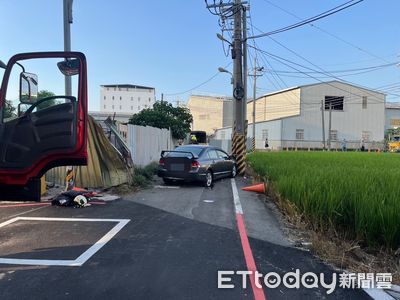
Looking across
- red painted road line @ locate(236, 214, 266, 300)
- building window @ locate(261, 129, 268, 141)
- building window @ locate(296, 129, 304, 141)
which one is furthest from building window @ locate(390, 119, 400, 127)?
red painted road line @ locate(236, 214, 266, 300)

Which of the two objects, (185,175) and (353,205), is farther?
(185,175)

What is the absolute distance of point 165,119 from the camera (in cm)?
3428

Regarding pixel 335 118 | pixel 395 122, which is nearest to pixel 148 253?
pixel 335 118

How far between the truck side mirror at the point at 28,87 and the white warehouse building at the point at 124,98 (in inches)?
4079

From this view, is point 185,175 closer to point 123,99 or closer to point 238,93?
point 238,93

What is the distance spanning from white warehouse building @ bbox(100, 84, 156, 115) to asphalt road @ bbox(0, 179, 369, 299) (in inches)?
3961

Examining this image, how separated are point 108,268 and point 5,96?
272 centimetres

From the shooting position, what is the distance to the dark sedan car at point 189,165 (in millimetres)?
14148

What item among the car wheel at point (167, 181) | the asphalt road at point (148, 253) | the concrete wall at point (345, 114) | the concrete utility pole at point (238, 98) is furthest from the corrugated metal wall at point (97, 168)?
the concrete wall at point (345, 114)

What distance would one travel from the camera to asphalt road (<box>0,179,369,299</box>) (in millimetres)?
4543

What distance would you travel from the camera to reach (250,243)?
6.65 meters

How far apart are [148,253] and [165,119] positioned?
1130 inches

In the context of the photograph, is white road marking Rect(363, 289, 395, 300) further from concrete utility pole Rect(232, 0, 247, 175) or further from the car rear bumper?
concrete utility pole Rect(232, 0, 247, 175)

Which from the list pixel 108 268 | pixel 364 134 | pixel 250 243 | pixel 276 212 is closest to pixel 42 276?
pixel 108 268
